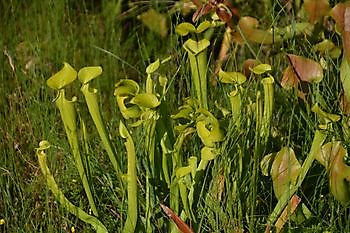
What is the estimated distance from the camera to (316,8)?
1.76m

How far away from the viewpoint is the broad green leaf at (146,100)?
52.2 inches

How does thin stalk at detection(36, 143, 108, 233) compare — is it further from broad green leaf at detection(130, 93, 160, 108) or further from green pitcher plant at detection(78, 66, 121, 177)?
broad green leaf at detection(130, 93, 160, 108)

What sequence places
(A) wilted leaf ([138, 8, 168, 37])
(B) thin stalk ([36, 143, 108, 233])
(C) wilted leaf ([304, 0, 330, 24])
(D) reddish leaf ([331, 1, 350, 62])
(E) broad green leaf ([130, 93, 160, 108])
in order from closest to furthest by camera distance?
(E) broad green leaf ([130, 93, 160, 108])
(B) thin stalk ([36, 143, 108, 233])
(D) reddish leaf ([331, 1, 350, 62])
(C) wilted leaf ([304, 0, 330, 24])
(A) wilted leaf ([138, 8, 168, 37])

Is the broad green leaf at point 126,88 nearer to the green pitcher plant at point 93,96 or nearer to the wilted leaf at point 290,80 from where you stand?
the green pitcher plant at point 93,96

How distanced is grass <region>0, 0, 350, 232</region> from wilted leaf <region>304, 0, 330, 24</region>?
0.25ft

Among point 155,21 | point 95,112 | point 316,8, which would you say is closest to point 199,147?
point 95,112

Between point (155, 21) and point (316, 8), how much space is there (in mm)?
820

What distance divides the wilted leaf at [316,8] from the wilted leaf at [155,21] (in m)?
0.79

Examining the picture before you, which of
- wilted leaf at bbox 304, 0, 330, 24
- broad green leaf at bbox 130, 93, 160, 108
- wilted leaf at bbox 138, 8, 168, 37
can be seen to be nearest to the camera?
broad green leaf at bbox 130, 93, 160, 108

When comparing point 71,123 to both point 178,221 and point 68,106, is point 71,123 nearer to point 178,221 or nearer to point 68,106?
point 68,106

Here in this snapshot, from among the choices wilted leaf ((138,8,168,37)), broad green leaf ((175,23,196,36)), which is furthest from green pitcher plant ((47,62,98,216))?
wilted leaf ((138,8,168,37))

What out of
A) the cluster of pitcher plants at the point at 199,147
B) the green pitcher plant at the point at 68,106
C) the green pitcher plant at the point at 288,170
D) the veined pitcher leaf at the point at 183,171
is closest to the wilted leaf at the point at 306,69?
the cluster of pitcher plants at the point at 199,147

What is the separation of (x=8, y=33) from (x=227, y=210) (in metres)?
1.20

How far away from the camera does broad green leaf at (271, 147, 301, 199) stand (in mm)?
1415
